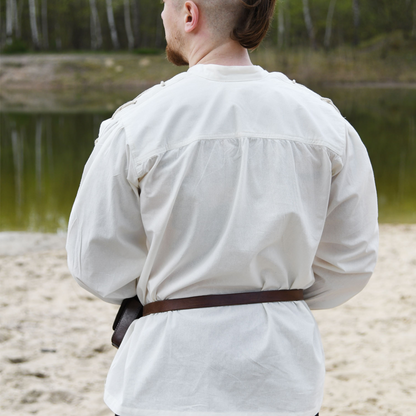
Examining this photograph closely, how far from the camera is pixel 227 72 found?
1275 millimetres

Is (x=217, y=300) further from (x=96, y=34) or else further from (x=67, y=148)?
(x=96, y=34)

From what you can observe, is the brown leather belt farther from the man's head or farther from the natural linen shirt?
the man's head

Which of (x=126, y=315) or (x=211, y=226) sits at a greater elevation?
(x=211, y=226)

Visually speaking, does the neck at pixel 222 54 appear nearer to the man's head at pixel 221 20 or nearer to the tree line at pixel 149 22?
the man's head at pixel 221 20

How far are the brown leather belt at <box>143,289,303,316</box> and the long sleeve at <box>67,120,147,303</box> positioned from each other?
104mm

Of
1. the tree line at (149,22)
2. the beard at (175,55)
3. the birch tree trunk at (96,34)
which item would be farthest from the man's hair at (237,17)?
the tree line at (149,22)

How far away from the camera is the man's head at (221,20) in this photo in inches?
49.8

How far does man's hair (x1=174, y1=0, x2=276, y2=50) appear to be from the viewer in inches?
49.7

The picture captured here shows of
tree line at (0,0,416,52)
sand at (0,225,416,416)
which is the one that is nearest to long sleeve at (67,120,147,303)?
sand at (0,225,416,416)

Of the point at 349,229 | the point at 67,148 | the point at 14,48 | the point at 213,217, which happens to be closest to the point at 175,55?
the point at 213,217

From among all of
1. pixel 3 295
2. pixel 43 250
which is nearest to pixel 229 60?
pixel 3 295

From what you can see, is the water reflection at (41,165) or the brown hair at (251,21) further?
the water reflection at (41,165)

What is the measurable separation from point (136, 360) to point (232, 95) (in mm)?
617

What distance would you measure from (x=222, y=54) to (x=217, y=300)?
0.55 metres
